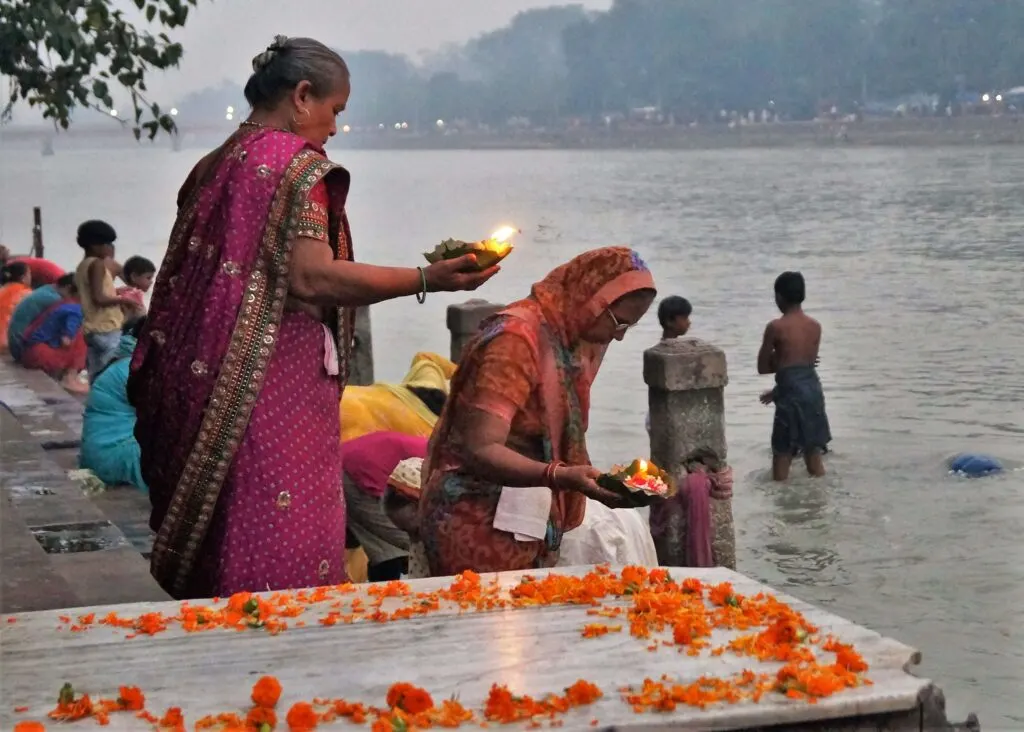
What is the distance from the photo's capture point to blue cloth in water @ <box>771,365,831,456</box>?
10.0 m

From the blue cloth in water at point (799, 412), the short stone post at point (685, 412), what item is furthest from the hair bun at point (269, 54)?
the blue cloth in water at point (799, 412)

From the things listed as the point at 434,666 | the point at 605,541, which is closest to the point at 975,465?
the point at 605,541

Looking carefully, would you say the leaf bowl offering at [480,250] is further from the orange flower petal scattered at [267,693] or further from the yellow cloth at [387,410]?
the yellow cloth at [387,410]

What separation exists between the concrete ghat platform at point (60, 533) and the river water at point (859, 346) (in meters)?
3.60

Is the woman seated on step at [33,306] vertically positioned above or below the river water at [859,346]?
above

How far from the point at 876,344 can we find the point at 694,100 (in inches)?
4604

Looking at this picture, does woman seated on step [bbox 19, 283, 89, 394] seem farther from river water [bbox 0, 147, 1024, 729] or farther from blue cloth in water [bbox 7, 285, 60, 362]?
river water [bbox 0, 147, 1024, 729]

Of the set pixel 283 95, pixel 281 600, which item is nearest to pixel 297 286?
pixel 283 95

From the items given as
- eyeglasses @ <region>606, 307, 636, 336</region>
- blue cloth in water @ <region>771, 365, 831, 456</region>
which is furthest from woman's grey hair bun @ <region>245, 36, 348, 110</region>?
blue cloth in water @ <region>771, 365, 831, 456</region>

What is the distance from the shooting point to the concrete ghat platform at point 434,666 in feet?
8.32

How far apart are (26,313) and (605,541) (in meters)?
8.99

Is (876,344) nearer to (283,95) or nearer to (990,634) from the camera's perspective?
(990,634)

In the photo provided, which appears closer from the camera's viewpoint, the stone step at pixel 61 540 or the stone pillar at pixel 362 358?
the stone step at pixel 61 540

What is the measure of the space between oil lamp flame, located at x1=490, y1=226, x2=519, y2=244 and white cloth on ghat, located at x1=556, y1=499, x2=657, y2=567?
998 millimetres
